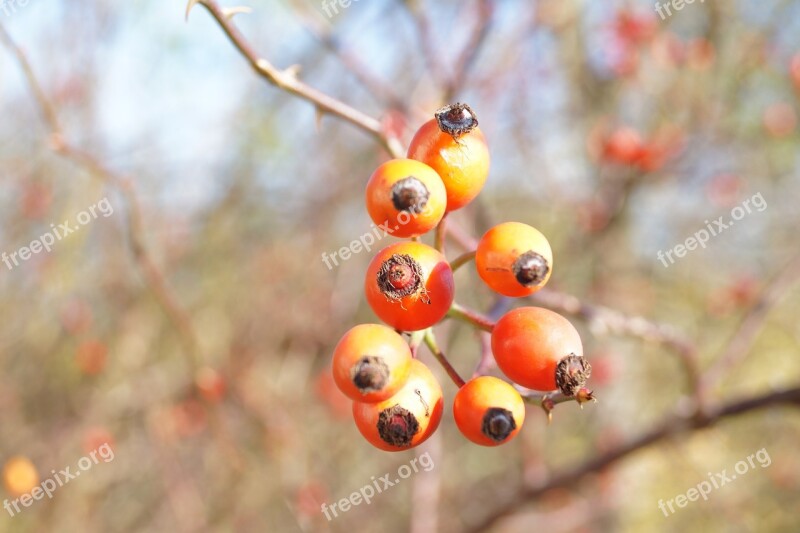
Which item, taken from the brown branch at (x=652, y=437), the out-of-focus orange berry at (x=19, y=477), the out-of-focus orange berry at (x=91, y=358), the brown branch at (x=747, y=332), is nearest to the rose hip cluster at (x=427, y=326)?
the brown branch at (x=652, y=437)

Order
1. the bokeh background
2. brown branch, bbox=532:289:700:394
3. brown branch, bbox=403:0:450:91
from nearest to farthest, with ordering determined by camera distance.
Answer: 1. brown branch, bbox=532:289:700:394
2. brown branch, bbox=403:0:450:91
3. the bokeh background

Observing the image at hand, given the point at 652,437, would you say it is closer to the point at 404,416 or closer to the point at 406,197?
the point at 404,416

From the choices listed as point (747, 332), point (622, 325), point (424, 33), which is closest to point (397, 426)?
point (622, 325)

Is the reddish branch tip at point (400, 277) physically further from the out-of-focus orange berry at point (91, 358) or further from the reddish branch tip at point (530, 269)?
the out-of-focus orange berry at point (91, 358)

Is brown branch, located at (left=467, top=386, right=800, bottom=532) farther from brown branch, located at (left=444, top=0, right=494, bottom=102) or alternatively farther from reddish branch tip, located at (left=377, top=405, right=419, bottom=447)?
brown branch, located at (left=444, top=0, right=494, bottom=102)

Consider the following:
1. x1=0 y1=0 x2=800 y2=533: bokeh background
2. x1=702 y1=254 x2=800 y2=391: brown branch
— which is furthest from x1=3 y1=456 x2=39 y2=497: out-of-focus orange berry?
x1=702 y1=254 x2=800 y2=391: brown branch
